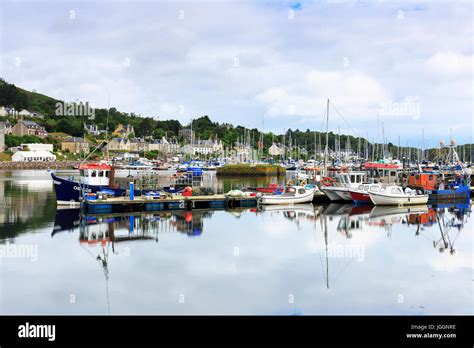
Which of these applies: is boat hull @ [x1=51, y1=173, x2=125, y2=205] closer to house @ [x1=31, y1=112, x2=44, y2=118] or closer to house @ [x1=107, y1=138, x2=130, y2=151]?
house @ [x1=107, y1=138, x2=130, y2=151]

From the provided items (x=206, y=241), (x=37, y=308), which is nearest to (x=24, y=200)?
(x=206, y=241)

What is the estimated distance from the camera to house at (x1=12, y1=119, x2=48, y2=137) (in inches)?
5989

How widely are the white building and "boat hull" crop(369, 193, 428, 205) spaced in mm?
105758

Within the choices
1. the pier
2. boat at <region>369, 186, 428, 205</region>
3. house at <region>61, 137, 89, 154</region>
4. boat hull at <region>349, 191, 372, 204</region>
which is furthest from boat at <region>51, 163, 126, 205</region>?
house at <region>61, 137, 89, 154</region>

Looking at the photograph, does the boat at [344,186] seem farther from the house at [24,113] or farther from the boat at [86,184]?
the house at [24,113]

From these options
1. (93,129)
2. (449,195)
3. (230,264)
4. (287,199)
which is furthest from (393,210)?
(93,129)

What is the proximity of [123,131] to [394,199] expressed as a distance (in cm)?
14810

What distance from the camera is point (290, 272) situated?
19.2m

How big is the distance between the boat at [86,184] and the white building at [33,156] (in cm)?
9592

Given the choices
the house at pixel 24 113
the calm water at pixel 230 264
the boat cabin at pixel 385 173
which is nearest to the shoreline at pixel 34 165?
the house at pixel 24 113

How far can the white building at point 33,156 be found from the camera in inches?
4951

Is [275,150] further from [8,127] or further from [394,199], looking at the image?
[394,199]

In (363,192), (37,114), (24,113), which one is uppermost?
(37,114)

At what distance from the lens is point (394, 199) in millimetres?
A: 40594
